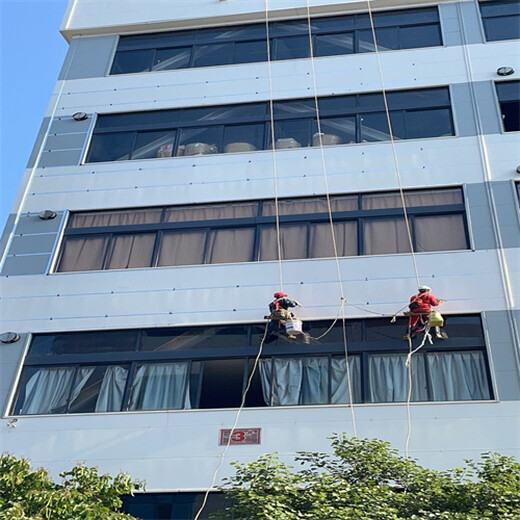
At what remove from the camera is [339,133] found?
60.2ft

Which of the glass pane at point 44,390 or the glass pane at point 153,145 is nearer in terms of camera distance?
the glass pane at point 44,390

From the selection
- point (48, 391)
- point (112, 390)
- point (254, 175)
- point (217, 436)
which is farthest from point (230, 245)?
point (48, 391)

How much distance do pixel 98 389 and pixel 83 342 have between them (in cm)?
126

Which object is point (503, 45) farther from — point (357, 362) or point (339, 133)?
point (357, 362)

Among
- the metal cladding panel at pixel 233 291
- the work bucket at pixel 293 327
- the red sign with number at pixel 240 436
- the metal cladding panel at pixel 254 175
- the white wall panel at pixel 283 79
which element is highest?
the white wall panel at pixel 283 79

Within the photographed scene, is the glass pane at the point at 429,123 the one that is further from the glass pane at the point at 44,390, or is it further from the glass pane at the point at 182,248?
the glass pane at the point at 44,390

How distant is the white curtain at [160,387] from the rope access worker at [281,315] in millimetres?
2103

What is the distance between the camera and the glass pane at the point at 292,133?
18.3 metres

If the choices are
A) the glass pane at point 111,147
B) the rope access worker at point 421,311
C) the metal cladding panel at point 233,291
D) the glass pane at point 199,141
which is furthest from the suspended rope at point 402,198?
the glass pane at point 111,147

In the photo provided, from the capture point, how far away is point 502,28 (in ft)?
63.7

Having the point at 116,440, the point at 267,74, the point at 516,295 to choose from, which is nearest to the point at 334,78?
the point at 267,74

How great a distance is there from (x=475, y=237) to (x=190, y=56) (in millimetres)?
10251

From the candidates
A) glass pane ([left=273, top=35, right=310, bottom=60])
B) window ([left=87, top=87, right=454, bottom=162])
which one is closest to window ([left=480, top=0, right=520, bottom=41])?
window ([left=87, top=87, right=454, bottom=162])

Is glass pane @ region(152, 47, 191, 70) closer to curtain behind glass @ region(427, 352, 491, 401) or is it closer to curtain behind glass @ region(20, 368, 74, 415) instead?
curtain behind glass @ region(20, 368, 74, 415)
